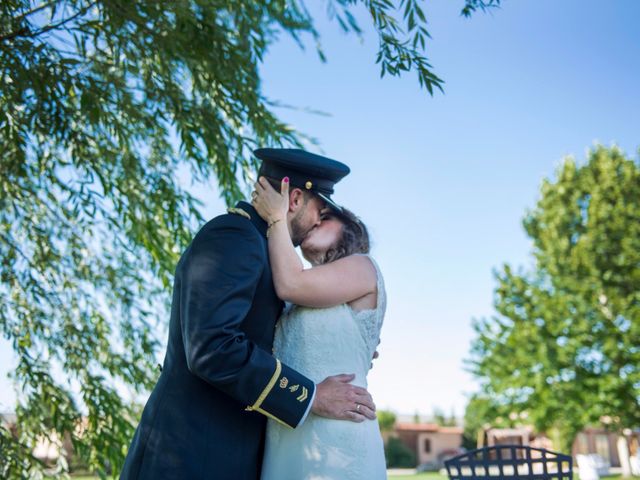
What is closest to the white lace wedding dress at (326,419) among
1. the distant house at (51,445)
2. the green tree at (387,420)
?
the distant house at (51,445)

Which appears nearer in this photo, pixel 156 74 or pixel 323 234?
pixel 323 234

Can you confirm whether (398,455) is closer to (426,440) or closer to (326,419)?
(426,440)

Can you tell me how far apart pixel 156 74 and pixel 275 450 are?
2714mm

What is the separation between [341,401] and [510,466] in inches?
42.3

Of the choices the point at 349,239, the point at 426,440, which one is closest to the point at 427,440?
the point at 426,440

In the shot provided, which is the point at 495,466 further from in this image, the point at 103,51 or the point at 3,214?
the point at 3,214

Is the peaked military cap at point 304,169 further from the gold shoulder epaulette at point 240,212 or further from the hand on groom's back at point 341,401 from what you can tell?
the hand on groom's back at point 341,401

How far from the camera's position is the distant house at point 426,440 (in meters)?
60.2

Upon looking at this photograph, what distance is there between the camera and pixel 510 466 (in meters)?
2.71

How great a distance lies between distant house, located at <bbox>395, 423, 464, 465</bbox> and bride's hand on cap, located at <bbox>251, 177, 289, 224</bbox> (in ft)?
198

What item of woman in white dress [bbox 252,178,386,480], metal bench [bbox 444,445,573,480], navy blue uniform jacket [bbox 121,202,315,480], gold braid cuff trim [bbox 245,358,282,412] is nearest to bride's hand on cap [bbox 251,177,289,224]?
woman in white dress [bbox 252,178,386,480]

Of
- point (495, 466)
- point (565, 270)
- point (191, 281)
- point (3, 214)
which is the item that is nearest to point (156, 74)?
point (3, 214)

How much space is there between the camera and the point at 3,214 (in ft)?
14.3

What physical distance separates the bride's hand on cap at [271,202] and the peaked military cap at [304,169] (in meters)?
0.04
